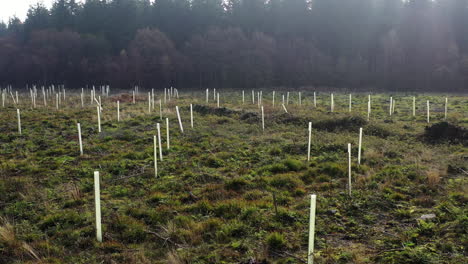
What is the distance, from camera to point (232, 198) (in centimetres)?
828

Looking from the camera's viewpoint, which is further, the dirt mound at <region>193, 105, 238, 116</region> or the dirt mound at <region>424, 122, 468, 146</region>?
the dirt mound at <region>193, 105, 238, 116</region>

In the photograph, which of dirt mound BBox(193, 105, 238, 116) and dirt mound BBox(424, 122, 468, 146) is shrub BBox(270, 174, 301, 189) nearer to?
dirt mound BBox(424, 122, 468, 146)

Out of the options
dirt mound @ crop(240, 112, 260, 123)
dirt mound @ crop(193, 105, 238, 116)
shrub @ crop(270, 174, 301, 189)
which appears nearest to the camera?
shrub @ crop(270, 174, 301, 189)

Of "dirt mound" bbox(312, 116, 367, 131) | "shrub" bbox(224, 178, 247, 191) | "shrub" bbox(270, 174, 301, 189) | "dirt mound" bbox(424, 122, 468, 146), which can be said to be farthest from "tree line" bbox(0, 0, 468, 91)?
"shrub" bbox(224, 178, 247, 191)

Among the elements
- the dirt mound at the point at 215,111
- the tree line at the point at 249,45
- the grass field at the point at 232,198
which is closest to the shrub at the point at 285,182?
the grass field at the point at 232,198

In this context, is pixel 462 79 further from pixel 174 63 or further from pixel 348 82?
pixel 174 63

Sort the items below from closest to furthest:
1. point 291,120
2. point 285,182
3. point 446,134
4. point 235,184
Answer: point 235,184 < point 285,182 < point 446,134 < point 291,120

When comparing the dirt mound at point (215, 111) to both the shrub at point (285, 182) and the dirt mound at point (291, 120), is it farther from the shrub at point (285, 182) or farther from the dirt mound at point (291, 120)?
the shrub at point (285, 182)

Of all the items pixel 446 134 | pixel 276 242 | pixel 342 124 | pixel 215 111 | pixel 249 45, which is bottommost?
pixel 276 242

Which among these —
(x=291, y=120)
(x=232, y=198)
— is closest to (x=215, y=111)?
(x=291, y=120)

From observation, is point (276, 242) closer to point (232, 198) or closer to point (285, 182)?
point (232, 198)

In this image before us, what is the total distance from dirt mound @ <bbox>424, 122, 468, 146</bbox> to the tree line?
40283 millimetres

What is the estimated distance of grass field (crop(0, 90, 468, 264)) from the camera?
584cm

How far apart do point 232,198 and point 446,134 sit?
10.5 meters
